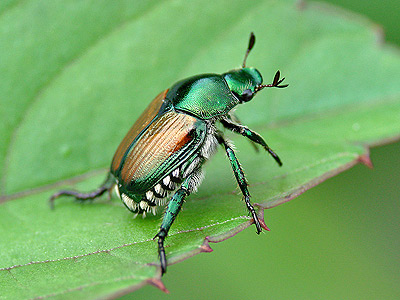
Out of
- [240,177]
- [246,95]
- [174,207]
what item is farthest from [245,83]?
[174,207]

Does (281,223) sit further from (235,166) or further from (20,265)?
(20,265)

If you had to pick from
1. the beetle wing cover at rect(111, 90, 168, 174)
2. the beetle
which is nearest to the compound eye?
the beetle

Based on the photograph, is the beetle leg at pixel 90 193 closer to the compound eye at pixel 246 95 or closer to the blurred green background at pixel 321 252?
the blurred green background at pixel 321 252

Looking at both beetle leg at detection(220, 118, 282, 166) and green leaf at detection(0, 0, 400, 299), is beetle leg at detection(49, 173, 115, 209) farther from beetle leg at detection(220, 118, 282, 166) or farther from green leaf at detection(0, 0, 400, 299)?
beetle leg at detection(220, 118, 282, 166)

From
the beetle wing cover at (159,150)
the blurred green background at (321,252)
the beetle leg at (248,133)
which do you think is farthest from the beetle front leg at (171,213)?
the blurred green background at (321,252)

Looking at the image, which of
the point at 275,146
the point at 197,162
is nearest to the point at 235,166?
the point at 197,162

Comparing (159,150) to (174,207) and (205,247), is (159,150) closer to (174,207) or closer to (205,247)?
(174,207)

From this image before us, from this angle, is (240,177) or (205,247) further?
(240,177)
